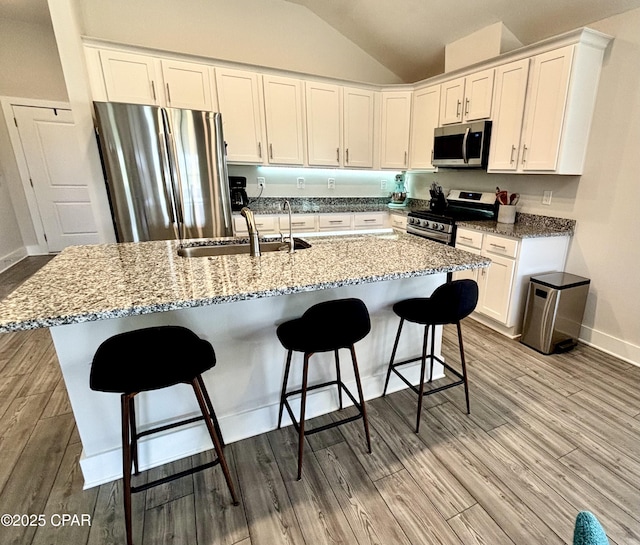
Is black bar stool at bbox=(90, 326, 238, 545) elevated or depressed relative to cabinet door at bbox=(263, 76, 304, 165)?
depressed

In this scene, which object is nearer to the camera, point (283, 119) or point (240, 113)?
point (240, 113)

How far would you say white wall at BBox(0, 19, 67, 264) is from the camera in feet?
14.4

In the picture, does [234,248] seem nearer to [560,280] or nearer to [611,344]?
[560,280]

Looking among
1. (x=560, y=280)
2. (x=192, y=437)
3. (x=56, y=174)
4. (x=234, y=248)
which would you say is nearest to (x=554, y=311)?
(x=560, y=280)

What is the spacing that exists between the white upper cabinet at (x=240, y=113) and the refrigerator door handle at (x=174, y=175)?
0.77 metres

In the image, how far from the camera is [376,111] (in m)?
4.18

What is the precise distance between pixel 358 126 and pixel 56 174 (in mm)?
4649

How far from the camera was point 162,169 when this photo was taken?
9.23 ft

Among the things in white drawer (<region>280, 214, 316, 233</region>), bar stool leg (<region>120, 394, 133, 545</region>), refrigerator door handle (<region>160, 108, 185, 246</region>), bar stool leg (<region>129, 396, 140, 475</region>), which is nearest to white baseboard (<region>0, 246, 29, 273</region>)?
refrigerator door handle (<region>160, 108, 185, 246</region>)

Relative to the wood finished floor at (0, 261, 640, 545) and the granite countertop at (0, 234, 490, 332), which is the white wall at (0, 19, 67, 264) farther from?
the granite countertop at (0, 234, 490, 332)

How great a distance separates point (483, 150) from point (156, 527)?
364cm

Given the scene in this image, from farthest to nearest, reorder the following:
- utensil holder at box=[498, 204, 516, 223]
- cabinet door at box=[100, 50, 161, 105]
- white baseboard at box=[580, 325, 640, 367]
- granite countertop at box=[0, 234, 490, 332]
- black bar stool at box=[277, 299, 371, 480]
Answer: utensil holder at box=[498, 204, 516, 223] < cabinet door at box=[100, 50, 161, 105] < white baseboard at box=[580, 325, 640, 367] < black bar stool at box=[277, 299, 371, 480] < granite countertop at box=[0, 234, 490, 332]

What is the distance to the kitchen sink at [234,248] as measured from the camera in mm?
2045

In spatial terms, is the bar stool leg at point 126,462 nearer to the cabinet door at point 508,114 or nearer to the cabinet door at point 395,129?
the cabinet door at point 508,114
